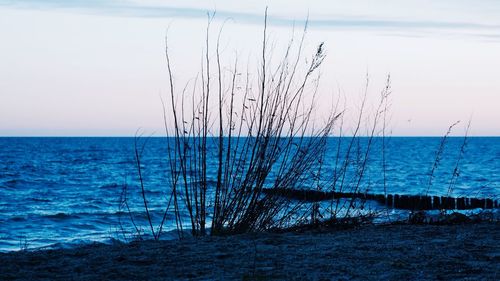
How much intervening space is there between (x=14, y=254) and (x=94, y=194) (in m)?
20.7

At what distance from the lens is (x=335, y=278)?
4.23 m

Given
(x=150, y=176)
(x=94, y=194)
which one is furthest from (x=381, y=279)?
(x=150, y=176)

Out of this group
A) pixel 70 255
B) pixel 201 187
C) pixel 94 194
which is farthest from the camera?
pixel 94 194

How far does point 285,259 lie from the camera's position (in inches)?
191

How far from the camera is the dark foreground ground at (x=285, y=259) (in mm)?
4387

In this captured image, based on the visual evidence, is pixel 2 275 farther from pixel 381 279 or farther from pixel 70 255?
pixel 381 279

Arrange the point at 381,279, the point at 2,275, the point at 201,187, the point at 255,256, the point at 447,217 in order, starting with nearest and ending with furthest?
1. the point at 381,279
2. the point at 2,275
3. the point at 255,256
4. the point at 201,187
5. the point at 447,217

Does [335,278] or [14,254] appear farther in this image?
[14,254]

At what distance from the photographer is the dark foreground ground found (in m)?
4.39

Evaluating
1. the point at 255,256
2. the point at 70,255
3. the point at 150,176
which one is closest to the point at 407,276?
the point at 255,256

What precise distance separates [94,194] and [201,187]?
20026 mm

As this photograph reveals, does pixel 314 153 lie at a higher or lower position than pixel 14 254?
higher

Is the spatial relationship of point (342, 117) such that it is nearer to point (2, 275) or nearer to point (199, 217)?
point (199, 217)

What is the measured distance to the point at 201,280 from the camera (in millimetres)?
4277
